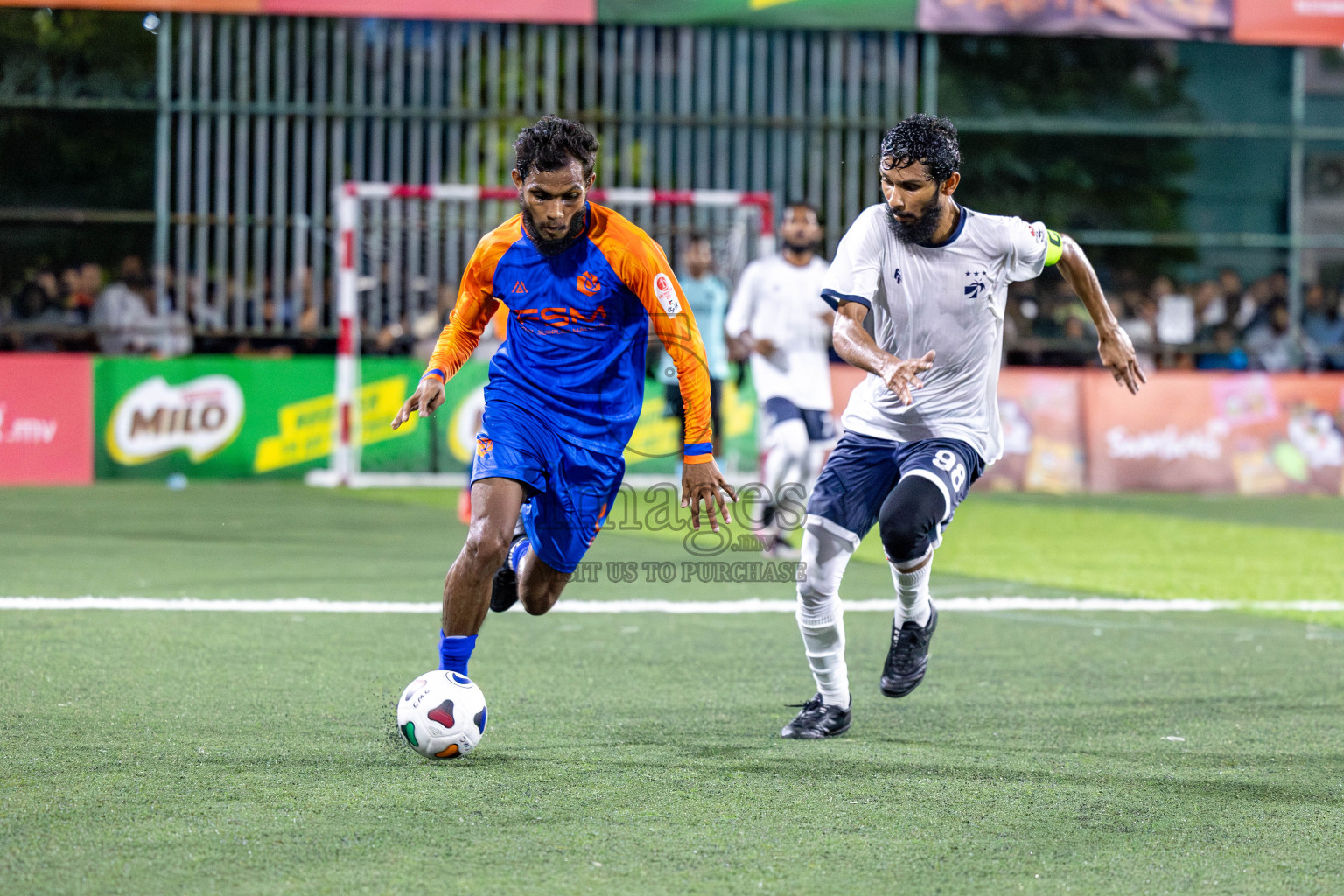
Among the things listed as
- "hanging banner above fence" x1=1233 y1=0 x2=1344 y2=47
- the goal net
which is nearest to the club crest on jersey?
the goal net

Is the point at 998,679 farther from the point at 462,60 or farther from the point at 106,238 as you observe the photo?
the point at 106,238

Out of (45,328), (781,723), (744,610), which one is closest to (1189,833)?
(781,723)

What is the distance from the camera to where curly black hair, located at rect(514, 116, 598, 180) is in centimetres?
527

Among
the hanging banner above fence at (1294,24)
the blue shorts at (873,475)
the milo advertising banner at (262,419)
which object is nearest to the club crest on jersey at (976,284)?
the blue shorts at (873,475)

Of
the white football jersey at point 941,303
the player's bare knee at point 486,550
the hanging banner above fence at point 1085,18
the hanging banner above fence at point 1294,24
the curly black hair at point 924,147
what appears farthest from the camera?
the hanging banner above fence at point 1294,24

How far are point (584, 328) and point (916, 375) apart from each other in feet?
3.63

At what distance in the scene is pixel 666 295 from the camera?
18.0 ft

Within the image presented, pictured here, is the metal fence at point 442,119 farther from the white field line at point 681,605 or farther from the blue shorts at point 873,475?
the blue shorts at point 873,475

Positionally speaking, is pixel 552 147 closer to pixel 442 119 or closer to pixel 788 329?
pixel 788 329

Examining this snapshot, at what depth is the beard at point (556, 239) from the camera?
214 inches

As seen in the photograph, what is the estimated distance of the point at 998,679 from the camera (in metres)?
6.84

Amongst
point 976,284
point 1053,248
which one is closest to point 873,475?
point 976,284

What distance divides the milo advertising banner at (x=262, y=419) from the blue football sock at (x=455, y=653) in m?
10.7

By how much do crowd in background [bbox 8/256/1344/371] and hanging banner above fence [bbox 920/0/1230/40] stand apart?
2.69 metres
